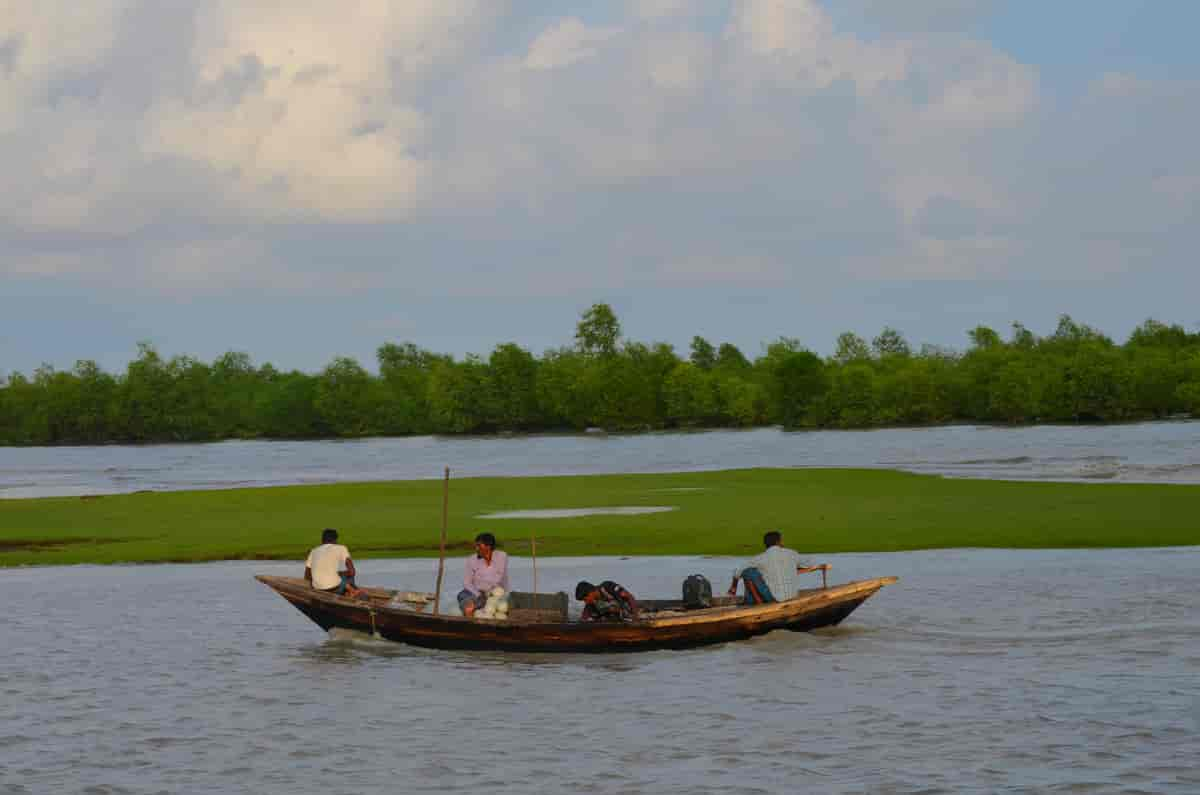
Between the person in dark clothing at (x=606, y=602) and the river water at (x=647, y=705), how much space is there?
0.73 meters

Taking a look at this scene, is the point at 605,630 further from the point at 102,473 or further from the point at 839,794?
the point at 102,473

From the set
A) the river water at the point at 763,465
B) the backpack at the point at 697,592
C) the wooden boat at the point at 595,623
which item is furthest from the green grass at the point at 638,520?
the backpack at the point at 697,592

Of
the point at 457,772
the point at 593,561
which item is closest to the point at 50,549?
the point at 593,561

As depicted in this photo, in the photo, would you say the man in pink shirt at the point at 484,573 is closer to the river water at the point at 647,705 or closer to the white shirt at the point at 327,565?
the river water at the point at 647,705

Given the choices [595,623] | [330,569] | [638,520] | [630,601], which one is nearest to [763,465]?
[638,520]

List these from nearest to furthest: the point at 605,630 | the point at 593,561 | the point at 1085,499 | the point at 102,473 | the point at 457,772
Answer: the point at 457,772, the point at 605,630, the point at 593,561, the point at 1085,499, the point at 102,473

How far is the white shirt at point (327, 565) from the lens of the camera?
1061 inches

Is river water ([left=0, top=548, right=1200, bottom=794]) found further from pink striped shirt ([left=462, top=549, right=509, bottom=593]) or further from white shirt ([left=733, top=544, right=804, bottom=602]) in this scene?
pink striped shirt ([left=462, top=549, right=509, bottom=593])

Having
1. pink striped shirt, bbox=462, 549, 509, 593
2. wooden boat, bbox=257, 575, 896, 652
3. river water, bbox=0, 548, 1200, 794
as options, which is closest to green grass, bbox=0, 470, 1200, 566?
river water, bbox=0, 548, 1200, 794

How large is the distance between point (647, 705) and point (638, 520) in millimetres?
28210

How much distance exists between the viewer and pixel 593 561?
38688 mm

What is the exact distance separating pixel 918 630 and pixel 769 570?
8.98 ft

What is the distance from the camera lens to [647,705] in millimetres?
20422

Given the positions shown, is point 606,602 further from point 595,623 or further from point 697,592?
point 697,592
